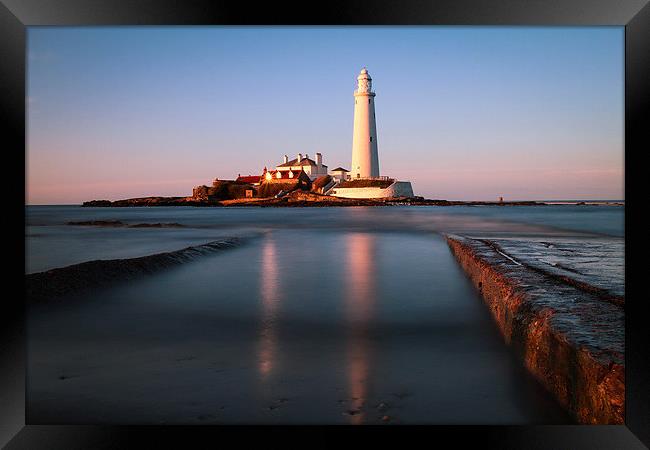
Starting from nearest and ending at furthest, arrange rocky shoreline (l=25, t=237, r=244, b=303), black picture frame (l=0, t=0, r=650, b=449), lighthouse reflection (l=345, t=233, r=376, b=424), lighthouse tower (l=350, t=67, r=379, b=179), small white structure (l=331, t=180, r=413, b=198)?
black picture frame (l=0, t=0, r=650, b=449), lighthouse reflection (l=345, t=233, r=376, b=424), rocky shoreline (l=25, t=237, r=244, b=303), lighthouse tower (l=350, t=67, r=379, b=179), small white structure (l=331, t=180, r=413, b=198)

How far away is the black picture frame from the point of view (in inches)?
72.1

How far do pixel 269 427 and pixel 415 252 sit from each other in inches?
336

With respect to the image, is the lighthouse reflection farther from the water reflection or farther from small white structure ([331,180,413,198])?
small white structure ([331,180,413,198])

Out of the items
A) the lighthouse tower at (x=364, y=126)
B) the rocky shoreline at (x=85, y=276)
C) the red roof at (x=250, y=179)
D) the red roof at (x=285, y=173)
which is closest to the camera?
the rocky shoreline at (x=85, y=276)

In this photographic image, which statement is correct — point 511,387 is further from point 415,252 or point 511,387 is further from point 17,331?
point 415,252

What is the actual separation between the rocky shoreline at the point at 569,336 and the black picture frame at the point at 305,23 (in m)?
0.07

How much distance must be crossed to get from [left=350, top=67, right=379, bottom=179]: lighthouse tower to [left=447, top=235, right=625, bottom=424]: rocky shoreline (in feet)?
142

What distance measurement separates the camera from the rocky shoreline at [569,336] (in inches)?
74.3

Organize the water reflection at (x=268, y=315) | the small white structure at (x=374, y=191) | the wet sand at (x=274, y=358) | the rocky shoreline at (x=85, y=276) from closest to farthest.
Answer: the wet sand at (x=274, y=358) < the water reflection at (x=268, y=315) < the rocky shoreline at (x=85, y=276) < the small white structure at (x=374, y=191)

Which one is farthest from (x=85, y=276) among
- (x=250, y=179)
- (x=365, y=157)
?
(x=250, y=179)

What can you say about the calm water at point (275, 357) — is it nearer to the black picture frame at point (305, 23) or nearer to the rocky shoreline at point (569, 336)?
the rocky shoreline at point (569, 336)

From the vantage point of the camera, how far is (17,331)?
1.98 metres

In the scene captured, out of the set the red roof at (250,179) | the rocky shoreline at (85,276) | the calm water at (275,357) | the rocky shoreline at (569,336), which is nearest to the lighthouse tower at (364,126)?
the red roof at (250,179)

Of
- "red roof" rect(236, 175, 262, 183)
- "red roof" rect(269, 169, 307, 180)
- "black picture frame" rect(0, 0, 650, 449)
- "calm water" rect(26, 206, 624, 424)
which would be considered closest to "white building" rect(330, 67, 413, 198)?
"red roof" rect(269, 169, 307, 180)
